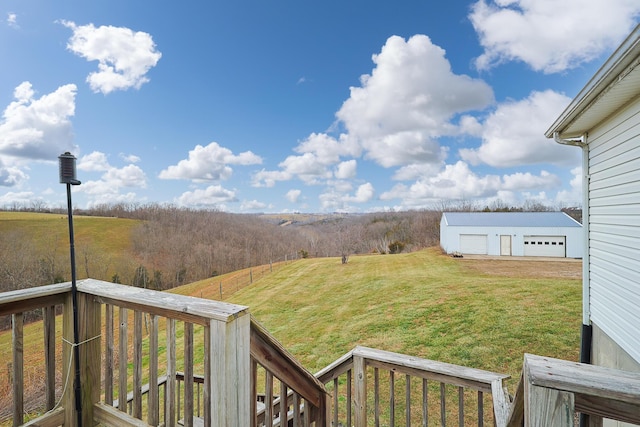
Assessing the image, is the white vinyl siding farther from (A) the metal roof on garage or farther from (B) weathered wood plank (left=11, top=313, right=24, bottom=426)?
(A) the metal roof on garage

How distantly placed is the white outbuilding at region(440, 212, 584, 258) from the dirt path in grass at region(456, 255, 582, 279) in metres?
0.64

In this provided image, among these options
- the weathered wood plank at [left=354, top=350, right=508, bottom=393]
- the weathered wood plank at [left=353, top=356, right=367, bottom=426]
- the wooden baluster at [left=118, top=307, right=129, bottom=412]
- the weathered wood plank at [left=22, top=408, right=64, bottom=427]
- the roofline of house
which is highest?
the roofline of house

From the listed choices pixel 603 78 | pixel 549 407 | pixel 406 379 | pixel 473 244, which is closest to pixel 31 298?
pixel 549 407

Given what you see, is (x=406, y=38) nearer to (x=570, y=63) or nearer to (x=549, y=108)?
(x=549, y=108)

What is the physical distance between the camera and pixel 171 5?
7.54m

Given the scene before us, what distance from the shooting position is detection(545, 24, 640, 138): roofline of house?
221 cm

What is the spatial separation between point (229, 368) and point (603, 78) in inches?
145

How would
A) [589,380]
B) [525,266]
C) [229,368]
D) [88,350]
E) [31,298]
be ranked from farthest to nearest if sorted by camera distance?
1. [525,266]
2. [88,350]
3. [31,298]
4. [229,368]
5. [589,380]

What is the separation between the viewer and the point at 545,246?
61.6 ft

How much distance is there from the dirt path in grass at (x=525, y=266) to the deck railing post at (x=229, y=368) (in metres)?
15.5

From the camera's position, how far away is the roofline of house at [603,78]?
2.21 m

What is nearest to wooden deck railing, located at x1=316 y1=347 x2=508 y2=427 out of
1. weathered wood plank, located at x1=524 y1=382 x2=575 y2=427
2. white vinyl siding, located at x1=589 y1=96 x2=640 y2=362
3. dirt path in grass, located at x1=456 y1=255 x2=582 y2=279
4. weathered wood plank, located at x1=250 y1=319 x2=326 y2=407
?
weathered wood plank, located at x1=250 y1=319 x2=326 y2=407

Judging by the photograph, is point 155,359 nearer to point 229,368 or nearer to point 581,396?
point 229,368

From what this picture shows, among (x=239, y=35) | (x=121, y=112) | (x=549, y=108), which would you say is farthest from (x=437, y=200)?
(x=121, y=112)
